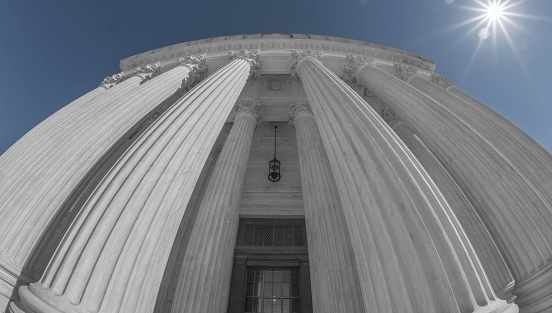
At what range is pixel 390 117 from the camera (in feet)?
47.9

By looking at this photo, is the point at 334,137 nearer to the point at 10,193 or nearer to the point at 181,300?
the point at 181,300

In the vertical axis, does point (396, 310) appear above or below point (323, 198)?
below

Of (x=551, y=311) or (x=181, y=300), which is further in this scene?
(x=181, y=300)

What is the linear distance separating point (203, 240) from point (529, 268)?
7.63m

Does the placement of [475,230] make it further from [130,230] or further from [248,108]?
[248,108]

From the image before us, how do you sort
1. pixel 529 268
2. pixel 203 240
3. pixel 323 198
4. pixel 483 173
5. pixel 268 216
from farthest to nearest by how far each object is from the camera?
1. pixel 268 216
2. pixel 323 198
3. pixel 203 240
4. pixel 483 173
5. pixel 529 268

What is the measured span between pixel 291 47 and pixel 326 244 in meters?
12.2

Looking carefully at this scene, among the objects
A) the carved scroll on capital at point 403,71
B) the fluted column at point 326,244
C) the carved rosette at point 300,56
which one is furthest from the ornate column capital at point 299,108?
the carved scroll on capital at point 403,71

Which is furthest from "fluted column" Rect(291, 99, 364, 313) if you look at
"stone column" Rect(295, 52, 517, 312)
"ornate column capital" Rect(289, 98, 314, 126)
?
"ornate column capital" Rect(289, 98, 314, 126)

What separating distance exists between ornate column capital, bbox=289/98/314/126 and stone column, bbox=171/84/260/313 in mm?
4319

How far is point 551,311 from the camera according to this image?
393 cm

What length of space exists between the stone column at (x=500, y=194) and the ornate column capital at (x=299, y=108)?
5.67 metres

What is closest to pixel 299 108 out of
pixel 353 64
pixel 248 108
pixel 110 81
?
pixel 248 108

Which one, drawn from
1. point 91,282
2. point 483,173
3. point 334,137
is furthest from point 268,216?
point 91,282
